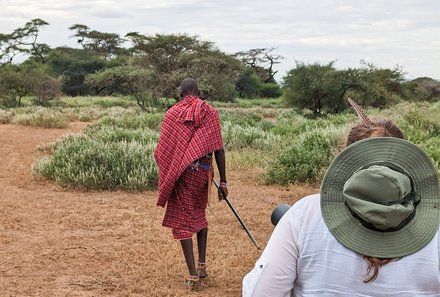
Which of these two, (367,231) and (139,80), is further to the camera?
(139,80)

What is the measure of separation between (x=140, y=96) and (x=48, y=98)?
615 centimetres

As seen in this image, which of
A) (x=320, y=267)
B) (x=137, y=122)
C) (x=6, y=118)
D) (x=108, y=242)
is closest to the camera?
(x=320, y=267)

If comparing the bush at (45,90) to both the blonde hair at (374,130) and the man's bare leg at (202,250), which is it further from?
the blonde hair at (374,130)

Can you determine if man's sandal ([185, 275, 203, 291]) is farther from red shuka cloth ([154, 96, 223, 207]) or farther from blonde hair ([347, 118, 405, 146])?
blonde hair ([347, 118, 405, 146])

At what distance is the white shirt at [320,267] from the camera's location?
58.8 inches

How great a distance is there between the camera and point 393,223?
1425 mm

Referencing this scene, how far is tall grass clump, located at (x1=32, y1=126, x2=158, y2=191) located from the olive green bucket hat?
767 centimetres

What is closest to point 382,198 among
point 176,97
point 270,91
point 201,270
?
point 201,270

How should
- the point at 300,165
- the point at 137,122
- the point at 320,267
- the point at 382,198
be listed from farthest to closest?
the point at 137,122, the point at 300,165, the point at 320,267, the point at 382,198

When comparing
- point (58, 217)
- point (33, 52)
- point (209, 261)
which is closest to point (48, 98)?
point (33, 52)

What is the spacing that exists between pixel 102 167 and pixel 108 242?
10.9 ft

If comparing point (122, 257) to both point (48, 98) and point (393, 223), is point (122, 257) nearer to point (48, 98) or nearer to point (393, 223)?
point (393, 223)

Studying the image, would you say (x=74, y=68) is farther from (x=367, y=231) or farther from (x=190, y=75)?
(x=367, y=231)

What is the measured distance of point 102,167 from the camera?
372 inches
